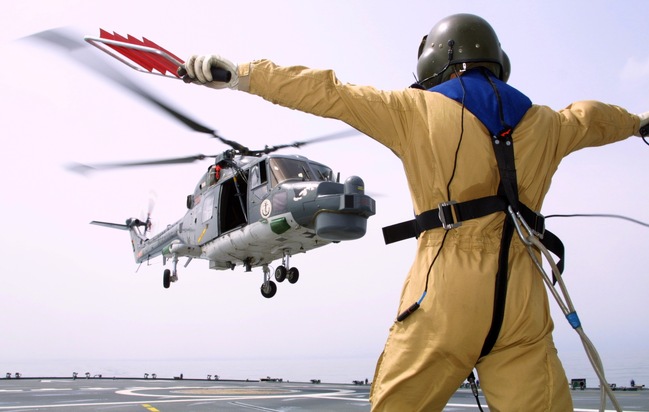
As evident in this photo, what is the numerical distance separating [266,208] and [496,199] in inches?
412

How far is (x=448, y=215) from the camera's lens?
7.35 feet

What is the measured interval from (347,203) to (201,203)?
18.9 ft

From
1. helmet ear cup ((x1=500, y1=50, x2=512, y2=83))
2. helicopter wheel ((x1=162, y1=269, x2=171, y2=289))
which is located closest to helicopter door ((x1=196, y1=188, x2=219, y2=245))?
helicopter wheel ((x1=162, y1=269, x2=171, y2=289))

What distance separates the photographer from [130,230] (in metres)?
22.2

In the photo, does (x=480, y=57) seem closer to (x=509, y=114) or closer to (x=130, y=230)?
(x=509, y=114)

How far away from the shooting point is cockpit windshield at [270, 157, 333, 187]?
41.5 feet

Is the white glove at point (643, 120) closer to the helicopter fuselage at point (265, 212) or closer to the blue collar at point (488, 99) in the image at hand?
the blue collar at point (488, 99)

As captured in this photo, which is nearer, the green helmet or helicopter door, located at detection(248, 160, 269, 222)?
the green helmet

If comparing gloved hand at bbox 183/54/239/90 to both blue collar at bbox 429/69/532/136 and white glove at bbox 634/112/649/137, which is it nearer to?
blue collar at bbox 429/69/532/136

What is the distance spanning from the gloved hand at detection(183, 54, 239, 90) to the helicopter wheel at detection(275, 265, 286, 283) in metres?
12.6

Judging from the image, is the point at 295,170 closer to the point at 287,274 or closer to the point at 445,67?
the point at 287,274

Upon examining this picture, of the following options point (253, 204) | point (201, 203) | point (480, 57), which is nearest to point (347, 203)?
point (253, 204)

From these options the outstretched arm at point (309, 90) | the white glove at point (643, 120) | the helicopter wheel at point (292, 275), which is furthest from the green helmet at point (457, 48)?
the helicopter wheel at point (292, 275)

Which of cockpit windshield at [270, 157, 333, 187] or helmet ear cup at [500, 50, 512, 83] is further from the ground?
cockpit windshield at [270, 157, 333, 187]
